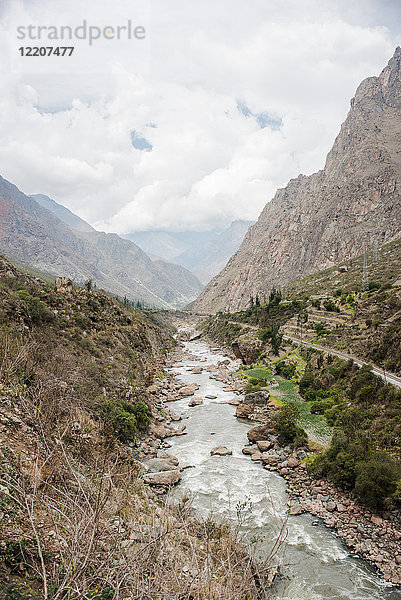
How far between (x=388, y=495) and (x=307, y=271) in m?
116

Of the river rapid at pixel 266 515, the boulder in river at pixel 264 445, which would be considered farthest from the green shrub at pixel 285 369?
the boulder in river at pixel 264 445

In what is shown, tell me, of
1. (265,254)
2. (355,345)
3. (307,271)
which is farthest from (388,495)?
(265,254)

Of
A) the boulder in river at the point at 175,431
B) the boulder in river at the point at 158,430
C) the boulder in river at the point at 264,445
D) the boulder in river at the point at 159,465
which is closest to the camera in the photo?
the boulder in river at the point at 159,465

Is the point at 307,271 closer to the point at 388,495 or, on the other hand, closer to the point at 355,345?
the point at 355,345

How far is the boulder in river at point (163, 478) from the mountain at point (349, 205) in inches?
3763

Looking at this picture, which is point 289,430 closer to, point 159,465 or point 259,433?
point 259,433

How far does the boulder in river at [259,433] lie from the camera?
2261 cm

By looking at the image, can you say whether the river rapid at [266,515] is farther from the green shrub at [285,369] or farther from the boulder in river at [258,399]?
the green shrub at [285,369]

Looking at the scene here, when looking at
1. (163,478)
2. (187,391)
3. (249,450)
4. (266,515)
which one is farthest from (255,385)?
(266,515)

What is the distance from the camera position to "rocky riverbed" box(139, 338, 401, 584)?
12.0 metres

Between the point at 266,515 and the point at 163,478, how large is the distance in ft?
17.5

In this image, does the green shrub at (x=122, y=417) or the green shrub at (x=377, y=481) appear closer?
the green shrub at (x=377, y=481)

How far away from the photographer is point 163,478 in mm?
16484

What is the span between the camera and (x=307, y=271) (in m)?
123
